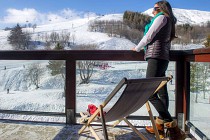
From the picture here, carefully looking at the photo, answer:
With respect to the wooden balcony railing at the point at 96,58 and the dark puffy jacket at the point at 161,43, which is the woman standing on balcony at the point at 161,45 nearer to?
the dark puffy jacket at the point at 161,43

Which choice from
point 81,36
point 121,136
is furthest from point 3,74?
point 81,36

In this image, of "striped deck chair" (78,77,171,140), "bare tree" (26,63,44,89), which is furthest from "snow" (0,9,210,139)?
"striped deck chair" (78,77,171,140)

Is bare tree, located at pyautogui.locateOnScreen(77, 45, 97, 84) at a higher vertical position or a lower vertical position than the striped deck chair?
higher

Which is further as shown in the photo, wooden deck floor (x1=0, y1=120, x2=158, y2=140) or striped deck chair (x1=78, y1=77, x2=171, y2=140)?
wooden deck floor (x1=0, y1=120, x2=158, y2=140)

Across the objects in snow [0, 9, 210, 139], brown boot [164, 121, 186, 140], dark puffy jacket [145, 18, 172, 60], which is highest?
dark puffy jacket [145, 18, 172, 60]

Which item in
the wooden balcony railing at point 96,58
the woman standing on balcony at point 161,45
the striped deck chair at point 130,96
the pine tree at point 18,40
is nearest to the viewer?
the striped deck chair at point 130,96

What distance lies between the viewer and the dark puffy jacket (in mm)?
2638

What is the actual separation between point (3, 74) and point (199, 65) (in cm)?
233

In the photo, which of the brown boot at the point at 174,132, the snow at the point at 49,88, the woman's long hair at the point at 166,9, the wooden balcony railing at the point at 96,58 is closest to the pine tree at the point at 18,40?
the snow at the point at 49,88

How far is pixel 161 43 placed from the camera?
2668mm

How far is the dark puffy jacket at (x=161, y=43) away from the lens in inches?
104

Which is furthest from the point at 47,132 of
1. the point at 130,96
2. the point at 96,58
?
the point at 130,96

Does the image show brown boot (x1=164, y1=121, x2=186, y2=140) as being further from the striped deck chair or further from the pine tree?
the pine tree

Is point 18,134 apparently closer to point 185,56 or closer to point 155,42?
point 155,42
